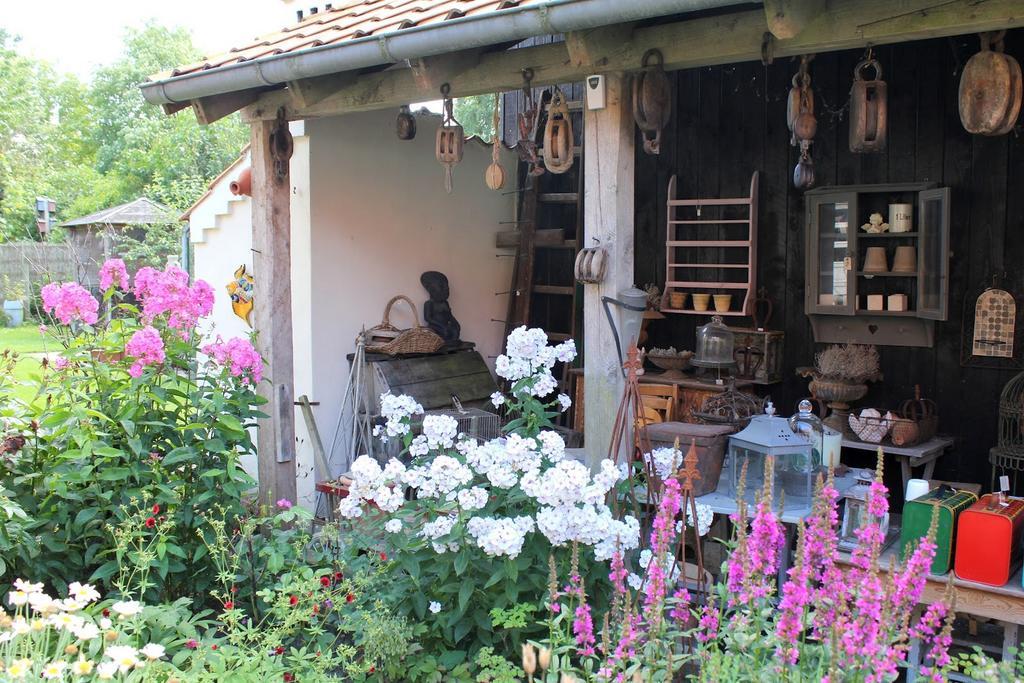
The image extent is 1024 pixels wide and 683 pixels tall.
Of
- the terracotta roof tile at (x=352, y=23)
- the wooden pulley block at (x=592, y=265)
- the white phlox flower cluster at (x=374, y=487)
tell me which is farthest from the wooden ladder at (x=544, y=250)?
the white phlox flower cluster at (x=374, y=487)

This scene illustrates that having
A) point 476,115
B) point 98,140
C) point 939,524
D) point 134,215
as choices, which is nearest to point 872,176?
point 939,524

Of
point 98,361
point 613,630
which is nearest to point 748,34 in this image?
point 613,630

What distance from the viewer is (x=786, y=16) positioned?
3145 mm

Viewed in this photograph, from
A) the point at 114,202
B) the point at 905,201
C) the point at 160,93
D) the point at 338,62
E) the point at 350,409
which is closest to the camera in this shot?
the point at 338,62

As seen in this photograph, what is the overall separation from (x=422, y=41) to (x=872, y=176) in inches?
128

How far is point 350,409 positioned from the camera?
245 inches

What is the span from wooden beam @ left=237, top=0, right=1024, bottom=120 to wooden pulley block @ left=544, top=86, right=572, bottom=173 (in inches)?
6.1

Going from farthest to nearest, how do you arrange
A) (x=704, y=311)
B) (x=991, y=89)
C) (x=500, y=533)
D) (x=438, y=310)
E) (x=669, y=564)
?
1. (x=438, y=310)
2. (x=704, y=311)
3. (x=991, y=89)
4. (x=500, y=533)
5. (x=669, y=564)

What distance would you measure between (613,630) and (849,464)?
10.4ft

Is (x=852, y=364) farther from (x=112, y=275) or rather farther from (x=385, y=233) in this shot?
(x=112, y=275)

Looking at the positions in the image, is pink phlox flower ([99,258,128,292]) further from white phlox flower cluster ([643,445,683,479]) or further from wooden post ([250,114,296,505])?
white phlox flower cluster ([643,445,683,479])

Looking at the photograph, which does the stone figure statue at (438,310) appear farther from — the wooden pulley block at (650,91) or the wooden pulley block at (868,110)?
the wooden pulley block at (868,110)

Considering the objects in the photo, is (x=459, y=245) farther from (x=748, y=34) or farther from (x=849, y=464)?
(x=748, y=34)

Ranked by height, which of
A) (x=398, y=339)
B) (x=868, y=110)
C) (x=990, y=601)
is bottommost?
(x=990, y=601)
